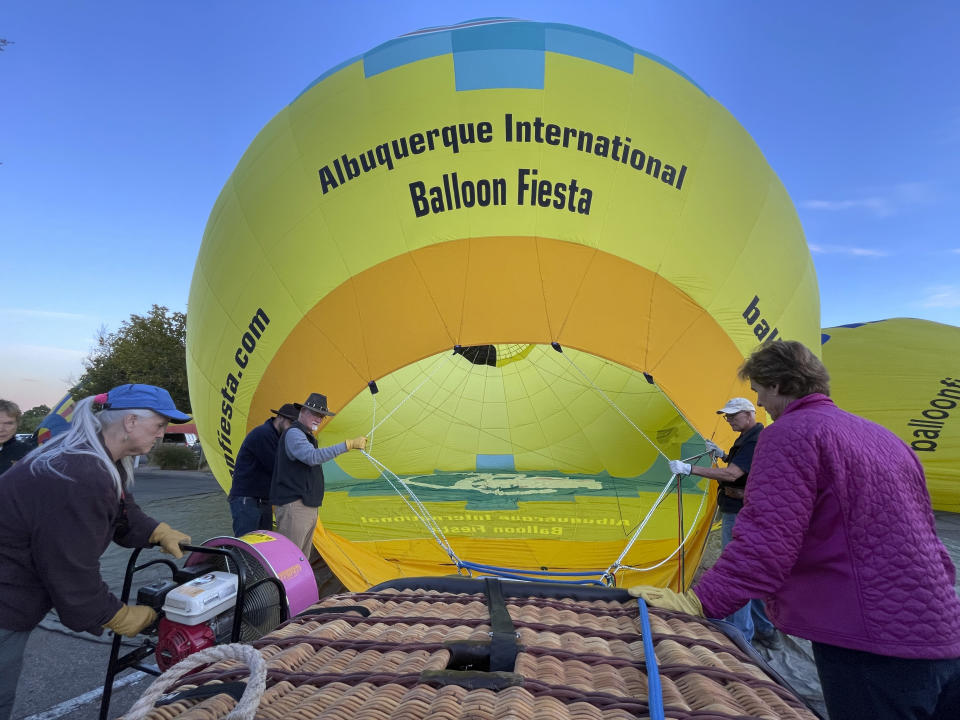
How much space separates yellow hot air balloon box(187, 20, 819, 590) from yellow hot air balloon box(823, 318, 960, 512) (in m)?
5.22

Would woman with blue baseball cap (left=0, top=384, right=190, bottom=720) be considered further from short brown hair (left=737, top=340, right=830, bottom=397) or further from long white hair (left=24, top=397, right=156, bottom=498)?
short brown hair (left=737, top=340, right=830, bottom=397)

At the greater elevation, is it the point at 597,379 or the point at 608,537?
the point at 597,379

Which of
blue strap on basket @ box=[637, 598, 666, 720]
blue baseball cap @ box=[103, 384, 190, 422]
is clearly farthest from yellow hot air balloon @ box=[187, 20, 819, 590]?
blue strap on basket @ box=[637, 598, 666, 720]

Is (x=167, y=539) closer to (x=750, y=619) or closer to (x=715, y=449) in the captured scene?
(x=750, y=619)

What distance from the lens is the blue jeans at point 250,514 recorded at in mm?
4066

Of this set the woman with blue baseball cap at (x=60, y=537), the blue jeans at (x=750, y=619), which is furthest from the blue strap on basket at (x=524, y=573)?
the woman with blue baseball cap at (x=60, y=537)

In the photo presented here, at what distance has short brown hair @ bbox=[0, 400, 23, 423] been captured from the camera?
12.5 feet

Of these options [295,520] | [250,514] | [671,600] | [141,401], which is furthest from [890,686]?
[250,514]

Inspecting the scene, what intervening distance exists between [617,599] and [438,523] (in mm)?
4216

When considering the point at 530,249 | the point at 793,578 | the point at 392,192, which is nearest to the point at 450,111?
the point at 392,192

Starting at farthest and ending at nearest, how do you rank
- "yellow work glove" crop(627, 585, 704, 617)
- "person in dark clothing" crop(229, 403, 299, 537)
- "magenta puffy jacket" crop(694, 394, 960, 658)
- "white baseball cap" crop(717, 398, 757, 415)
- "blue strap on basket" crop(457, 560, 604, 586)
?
"person in dark clothing" crop(229, 403, 299, 537) < "white baseball cap" crop(717, 398, 757, 415) < "blue strap on basket" crop(457, 560, 604, 586) < "yellow work glove" crop(627, 585, 704, 617) < "magenta puffy jacket" crop(694, 394, 960, 658)

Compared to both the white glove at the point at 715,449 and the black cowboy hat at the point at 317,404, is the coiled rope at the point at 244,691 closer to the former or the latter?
the black cowboy hat at the point at 317,404

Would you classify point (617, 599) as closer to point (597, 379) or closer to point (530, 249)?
point (530, 249)

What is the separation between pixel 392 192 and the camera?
364cm
